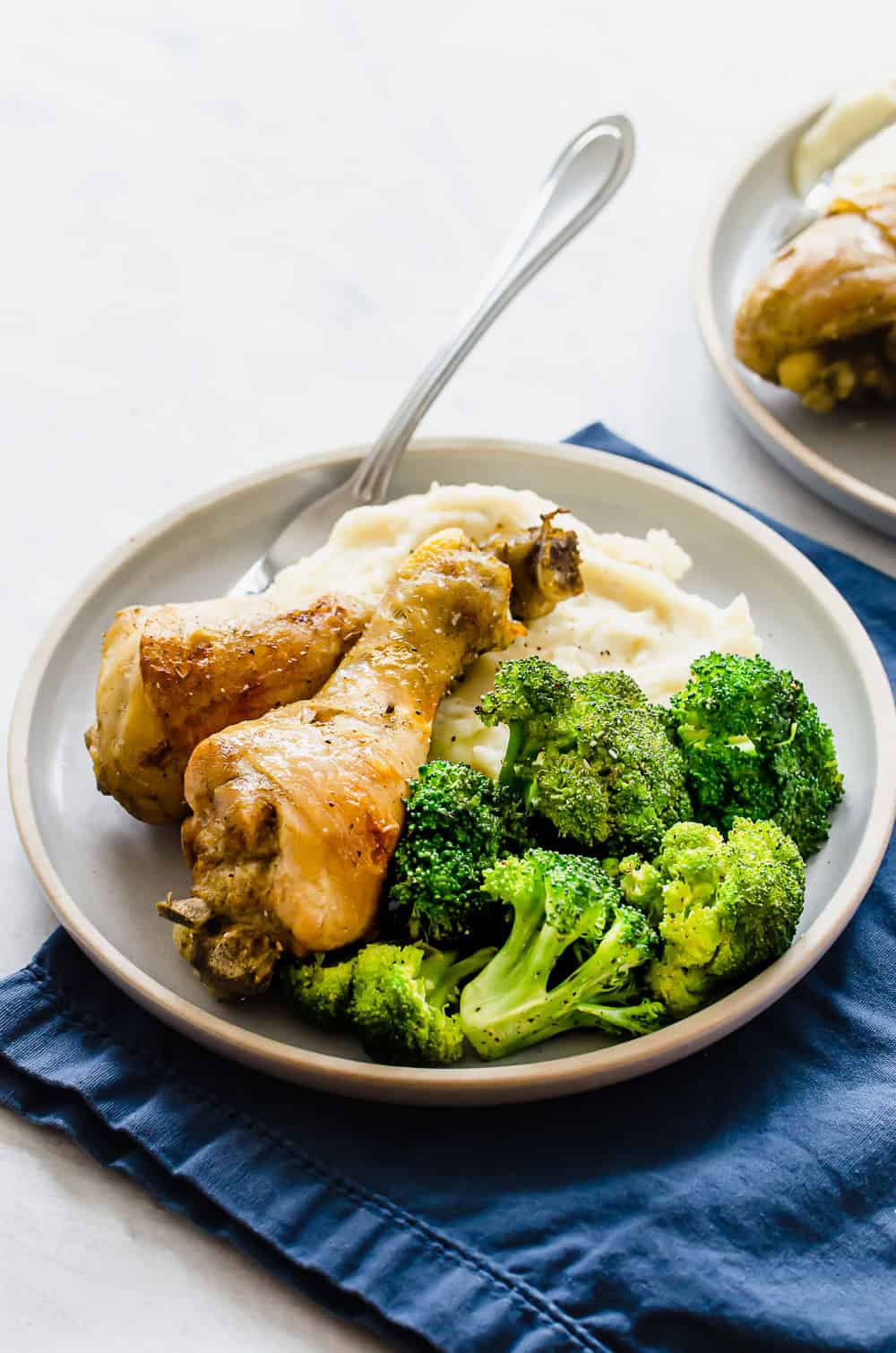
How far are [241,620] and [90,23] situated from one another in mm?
5144

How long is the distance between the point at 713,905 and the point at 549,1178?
2.31 feet

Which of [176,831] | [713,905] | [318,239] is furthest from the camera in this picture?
[318,239]

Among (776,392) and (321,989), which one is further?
(776,392)

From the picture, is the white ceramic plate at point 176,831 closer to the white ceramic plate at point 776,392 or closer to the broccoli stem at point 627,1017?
the broccoli stem at point 627,1017

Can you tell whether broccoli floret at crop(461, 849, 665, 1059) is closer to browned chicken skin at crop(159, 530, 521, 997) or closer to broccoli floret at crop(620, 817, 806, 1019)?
broccoli floret at crop(620, 817, 806, 1019)

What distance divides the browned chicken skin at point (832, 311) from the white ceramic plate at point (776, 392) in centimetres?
9

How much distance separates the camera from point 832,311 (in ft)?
16.4

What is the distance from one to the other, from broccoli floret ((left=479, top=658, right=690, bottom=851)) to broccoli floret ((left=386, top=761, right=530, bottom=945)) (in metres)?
0.14

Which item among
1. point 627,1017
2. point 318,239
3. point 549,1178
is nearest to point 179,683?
point 627,1017

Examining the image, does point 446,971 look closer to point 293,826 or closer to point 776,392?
point 293,826

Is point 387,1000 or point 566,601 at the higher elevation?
point 566,601

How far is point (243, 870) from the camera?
127 inches

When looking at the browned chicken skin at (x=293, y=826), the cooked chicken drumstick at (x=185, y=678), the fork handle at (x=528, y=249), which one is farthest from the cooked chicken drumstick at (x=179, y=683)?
the fork handle at (x=528, y=249)

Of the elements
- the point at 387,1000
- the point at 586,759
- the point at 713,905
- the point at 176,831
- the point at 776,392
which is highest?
the point at 776,392
